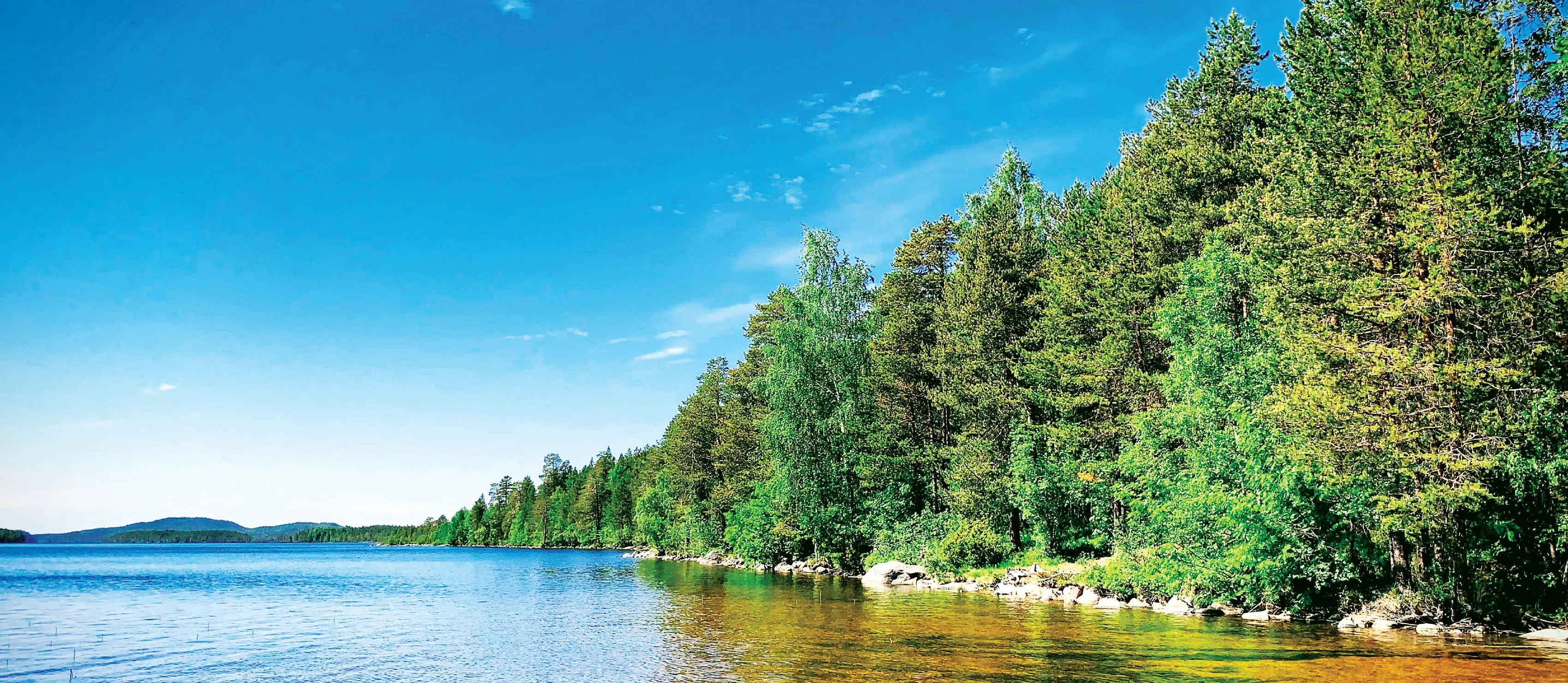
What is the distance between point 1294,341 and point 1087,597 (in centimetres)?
1338

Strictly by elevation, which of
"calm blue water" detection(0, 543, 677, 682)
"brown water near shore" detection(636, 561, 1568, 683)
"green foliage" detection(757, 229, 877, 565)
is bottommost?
"calm blue water" detection(0, 543, 677, 682)

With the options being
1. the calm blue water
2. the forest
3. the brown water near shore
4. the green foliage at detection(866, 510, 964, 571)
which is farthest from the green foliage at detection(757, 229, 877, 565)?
the brown water near shore

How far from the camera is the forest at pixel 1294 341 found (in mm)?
20703

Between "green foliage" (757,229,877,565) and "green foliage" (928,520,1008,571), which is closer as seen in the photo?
"green foliage" (928,520,1008,571)

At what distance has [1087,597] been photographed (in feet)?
106

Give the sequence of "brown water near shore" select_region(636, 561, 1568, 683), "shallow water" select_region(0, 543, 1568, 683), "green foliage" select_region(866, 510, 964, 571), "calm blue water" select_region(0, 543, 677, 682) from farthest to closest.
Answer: "green foliage" select_region(866, 510, 964, 571) → "calm blue water" select_region(0, 543, 677, 682) → "shallow water" select_region(0, 543, 1568, 683) → "brown water near shore" select_region(636, 561, 1568, 683)

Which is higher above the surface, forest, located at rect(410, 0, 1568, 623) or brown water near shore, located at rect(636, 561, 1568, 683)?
forest, located at rect(410, 0, 1568, 623)

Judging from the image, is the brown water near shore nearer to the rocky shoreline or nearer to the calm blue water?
the rocky shoreline

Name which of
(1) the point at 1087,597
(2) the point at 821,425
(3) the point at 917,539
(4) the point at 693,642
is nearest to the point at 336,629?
(4) the point at 693,642

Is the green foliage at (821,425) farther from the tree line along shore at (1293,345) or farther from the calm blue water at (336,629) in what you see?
the calm blue water at (336,629)

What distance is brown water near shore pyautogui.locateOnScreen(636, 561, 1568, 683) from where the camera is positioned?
674 inches

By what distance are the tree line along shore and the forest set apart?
9cm

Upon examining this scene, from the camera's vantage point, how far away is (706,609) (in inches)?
1266

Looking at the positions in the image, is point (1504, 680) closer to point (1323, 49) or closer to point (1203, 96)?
point (1323, 49)
